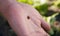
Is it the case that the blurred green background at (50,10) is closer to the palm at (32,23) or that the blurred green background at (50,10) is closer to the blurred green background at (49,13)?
the blurred green background at (49,13)

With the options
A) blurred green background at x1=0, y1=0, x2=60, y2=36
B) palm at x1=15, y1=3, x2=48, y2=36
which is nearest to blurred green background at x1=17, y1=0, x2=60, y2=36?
blurred green background at x1=0, y1=0, x2=60, y2=36

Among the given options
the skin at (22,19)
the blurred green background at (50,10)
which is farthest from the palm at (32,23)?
the blurred green background at (50,10)

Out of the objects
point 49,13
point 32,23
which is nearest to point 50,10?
point 49,13

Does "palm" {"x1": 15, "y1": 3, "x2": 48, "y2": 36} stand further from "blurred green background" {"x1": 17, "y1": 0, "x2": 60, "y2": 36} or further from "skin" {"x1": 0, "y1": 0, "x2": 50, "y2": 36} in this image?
"blurred green background" {"x1": 17, "y1": 0, "x2": 60, "y2": 36}

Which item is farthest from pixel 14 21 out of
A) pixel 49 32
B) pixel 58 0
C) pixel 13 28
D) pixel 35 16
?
pixel 58 0

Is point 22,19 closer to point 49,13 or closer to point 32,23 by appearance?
point 32,23

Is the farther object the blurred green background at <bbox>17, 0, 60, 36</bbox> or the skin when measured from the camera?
the blurred green background at <bbox>17, 0, 60, 36</bbox>

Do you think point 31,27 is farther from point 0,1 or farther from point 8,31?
point 0,1
